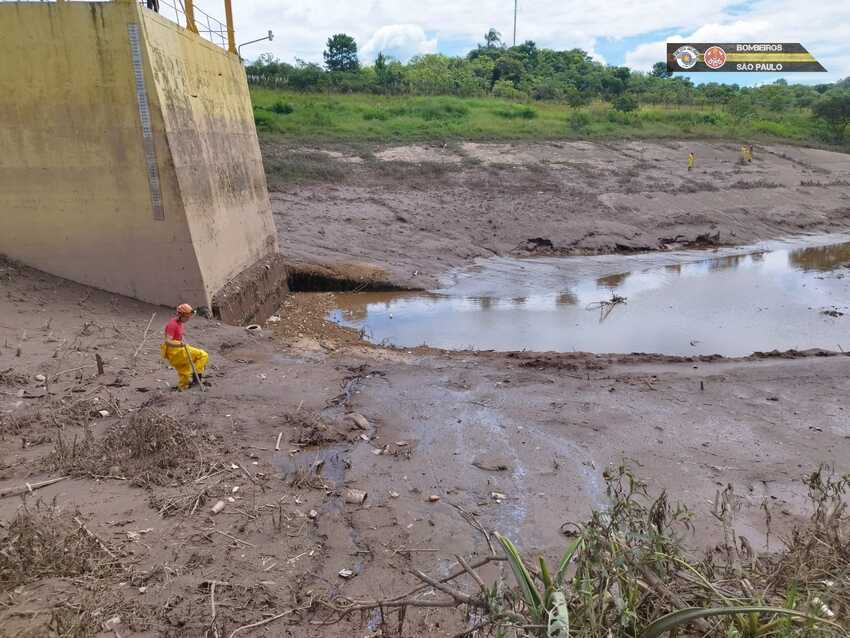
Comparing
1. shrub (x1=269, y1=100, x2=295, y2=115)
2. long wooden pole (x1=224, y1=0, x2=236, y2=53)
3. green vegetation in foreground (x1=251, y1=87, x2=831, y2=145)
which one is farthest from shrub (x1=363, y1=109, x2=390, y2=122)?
long wooden pole (x1=224, y1=0, x2=236, y2=53)

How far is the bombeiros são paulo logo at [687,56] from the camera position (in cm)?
2855

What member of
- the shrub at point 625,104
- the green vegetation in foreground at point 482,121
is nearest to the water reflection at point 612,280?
the green vegetation in foreground at point 482,121

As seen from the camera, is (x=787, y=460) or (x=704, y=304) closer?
(x=787, y=460)

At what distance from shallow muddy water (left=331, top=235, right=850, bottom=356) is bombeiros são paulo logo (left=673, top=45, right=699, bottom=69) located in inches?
586

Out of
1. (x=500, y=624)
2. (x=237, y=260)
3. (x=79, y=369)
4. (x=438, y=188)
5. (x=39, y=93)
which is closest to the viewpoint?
(x=500, y=624)

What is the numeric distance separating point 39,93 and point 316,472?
706cm

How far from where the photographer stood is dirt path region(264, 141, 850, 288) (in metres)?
16.1

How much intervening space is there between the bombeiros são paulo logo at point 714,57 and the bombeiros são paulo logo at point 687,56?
1.66ft

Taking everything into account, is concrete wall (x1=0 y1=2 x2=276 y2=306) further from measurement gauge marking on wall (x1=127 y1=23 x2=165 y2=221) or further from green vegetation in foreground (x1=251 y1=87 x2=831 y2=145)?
green vegetation in foreground (x1=251 y1=87 x2=831 y2=145)

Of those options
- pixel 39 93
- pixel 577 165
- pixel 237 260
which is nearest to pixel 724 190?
pixel 577 165

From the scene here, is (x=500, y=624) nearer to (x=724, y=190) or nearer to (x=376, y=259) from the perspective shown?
(x=376, y=259)

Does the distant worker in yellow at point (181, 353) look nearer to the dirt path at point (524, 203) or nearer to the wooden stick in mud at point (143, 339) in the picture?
the wooden stick in mud at point (143, 339)

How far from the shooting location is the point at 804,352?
8.85 metres

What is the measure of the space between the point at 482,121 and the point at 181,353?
2337 centimetres
